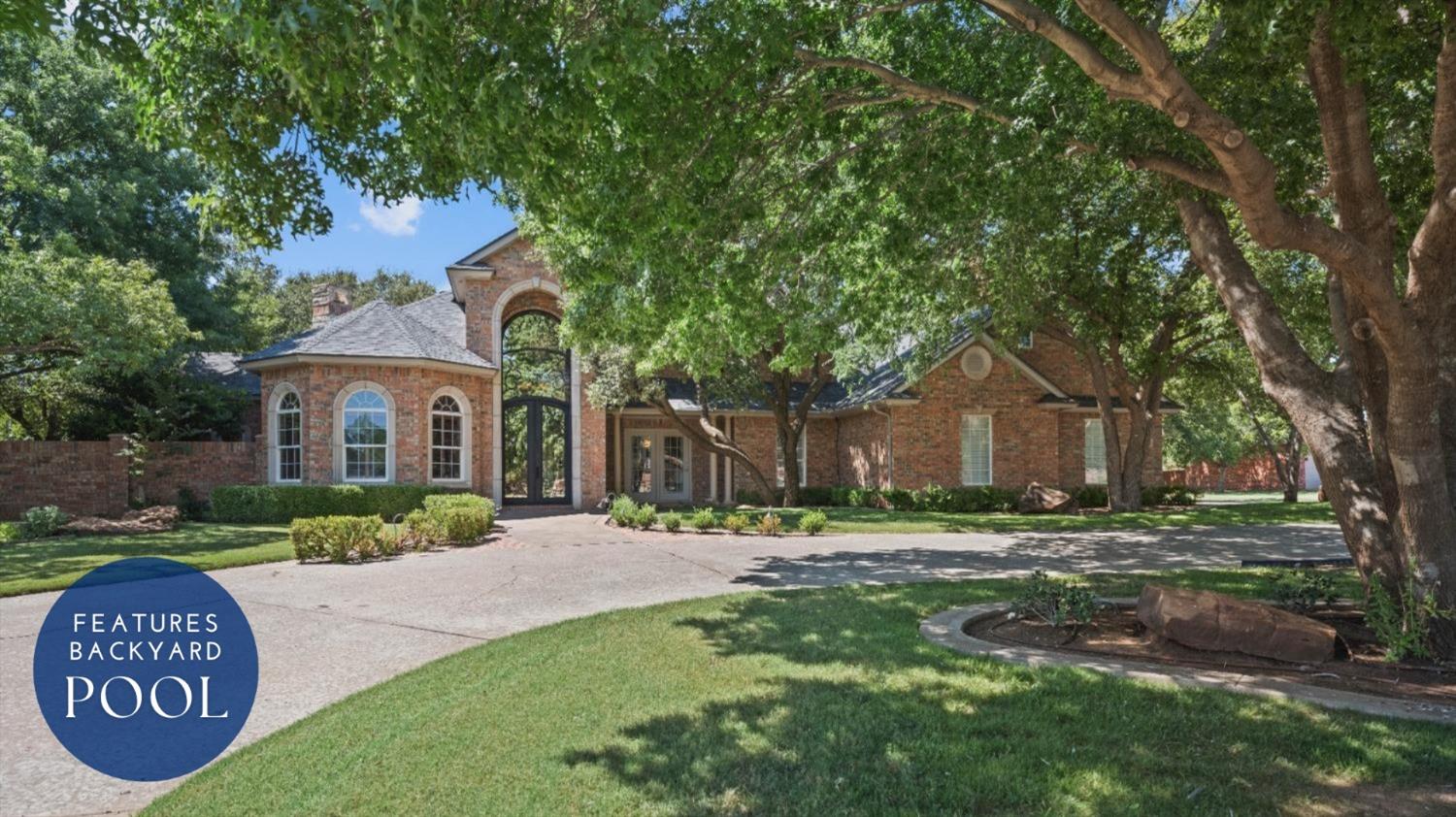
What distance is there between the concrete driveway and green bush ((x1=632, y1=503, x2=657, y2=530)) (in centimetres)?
62

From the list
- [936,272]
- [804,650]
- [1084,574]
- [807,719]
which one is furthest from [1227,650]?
[936,272]

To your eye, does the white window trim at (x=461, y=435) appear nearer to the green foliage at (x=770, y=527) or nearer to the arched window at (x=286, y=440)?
the arched window at (x=286, y=440)

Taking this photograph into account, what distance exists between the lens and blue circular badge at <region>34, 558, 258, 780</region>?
440 cm

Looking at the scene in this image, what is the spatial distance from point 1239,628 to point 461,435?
1885cm

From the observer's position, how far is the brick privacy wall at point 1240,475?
4594cm

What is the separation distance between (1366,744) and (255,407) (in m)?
26.6

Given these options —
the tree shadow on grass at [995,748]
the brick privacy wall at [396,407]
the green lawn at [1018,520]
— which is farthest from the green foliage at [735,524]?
the tree shadow on grass at [995,748]

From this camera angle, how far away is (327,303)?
25297 mm

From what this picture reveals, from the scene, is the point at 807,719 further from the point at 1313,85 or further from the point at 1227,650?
the point at 1313,85

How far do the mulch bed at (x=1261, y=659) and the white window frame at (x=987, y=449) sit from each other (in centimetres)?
1677

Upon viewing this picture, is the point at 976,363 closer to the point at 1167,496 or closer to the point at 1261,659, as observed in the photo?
the point at 1167,496

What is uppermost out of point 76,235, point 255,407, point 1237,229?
point 76,235

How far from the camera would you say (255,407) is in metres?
23.5

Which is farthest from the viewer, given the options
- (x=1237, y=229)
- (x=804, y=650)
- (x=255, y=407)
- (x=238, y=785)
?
(x=255, y=407)
